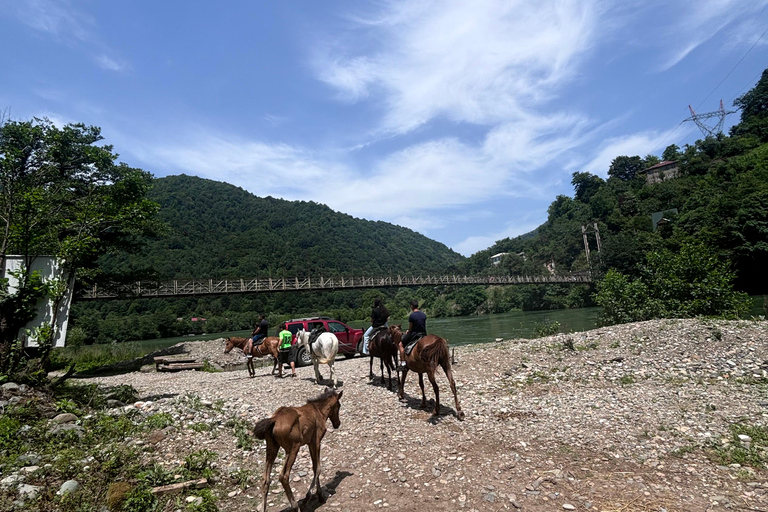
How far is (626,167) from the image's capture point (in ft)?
365

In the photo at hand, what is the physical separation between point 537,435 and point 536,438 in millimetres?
132

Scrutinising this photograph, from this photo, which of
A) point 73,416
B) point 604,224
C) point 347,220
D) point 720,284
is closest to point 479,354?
point 73,416

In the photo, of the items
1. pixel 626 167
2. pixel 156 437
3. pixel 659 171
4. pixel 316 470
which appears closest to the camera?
pixel 316 470

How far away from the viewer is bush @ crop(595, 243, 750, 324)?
17266 millimetres

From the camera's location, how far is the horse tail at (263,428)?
411cm

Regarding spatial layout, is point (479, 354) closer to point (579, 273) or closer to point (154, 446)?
point (154, 446)

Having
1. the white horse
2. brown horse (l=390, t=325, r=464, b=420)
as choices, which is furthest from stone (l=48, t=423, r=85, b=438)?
brown horse (l=390, t=325, r=464, b=420)

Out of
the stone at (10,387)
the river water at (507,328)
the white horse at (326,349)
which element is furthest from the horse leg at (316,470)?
the river water at (507,328)

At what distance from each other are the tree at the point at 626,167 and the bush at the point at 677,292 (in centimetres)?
10731

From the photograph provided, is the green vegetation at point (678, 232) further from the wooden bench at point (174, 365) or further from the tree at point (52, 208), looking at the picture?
the tree at point (52, 208)

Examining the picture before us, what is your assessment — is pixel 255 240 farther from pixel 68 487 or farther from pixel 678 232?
pixel 68 487

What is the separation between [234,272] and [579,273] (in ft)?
216

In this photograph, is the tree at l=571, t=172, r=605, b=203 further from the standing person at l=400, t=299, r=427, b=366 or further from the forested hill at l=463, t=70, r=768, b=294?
the standing person at l=400, t=299, r=427, b=366

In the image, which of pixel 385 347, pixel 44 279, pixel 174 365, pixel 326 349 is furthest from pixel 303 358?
pixel 44 279
